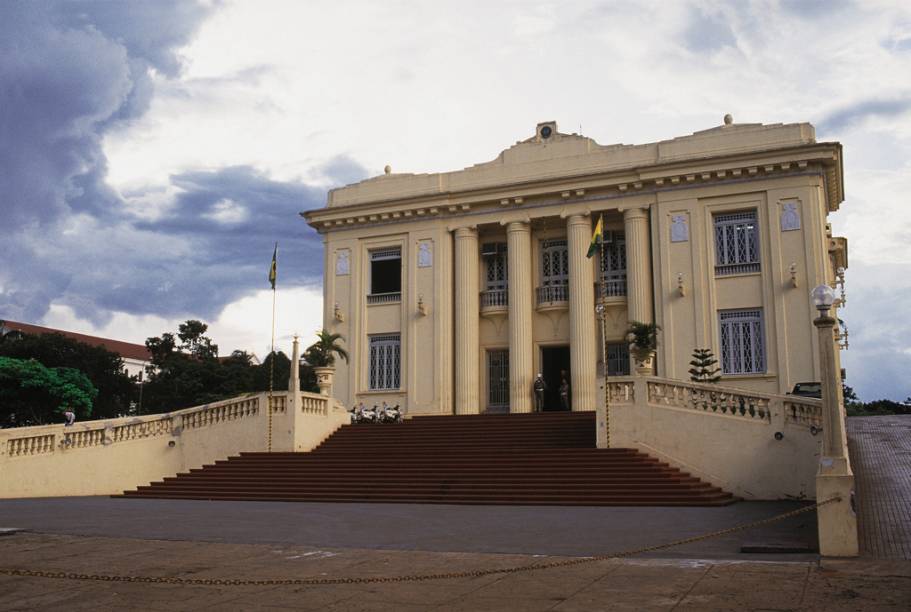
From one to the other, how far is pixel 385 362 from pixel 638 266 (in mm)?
9600

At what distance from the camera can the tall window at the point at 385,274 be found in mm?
30750

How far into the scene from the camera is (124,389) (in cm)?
5953

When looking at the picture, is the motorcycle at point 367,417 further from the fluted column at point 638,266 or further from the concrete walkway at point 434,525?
the concrete walkway at point 434,525

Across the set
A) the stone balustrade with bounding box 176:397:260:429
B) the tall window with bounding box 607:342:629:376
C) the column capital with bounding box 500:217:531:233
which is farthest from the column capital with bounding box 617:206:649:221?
the stone balustrade with bounding box 176:397:260:429

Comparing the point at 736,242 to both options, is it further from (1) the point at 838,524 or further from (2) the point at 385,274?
(1) the point at 838,524

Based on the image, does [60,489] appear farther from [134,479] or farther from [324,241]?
[324,241]

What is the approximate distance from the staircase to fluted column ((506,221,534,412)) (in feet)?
14.3

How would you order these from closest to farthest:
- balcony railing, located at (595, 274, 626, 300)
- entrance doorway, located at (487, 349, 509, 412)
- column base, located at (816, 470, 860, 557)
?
1. column base, located at (816, 470, 860, 557)
2. balcony railing, located at (595, 274, 626, 300)
3. entrance doorway, located at (487, 349, 509, 412)

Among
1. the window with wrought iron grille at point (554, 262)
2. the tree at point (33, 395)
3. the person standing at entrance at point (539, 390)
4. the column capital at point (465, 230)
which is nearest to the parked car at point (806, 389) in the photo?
the person standing at entrance at point (539, 390)

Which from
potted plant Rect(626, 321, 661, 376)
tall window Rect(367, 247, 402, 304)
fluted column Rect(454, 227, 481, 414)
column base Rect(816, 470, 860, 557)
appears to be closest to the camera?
column base Rect(816, 470, 860, 557)

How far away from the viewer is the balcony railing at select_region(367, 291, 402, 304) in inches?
1199

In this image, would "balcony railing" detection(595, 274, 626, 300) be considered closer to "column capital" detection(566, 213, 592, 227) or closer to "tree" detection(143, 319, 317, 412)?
"column capital" detection(566, 213, 592, 227)

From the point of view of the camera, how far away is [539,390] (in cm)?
2756

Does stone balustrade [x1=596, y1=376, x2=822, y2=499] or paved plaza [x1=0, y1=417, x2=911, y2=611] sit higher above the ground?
stone balustrade [x1=596, y1=376, x2=822, y2=499]
